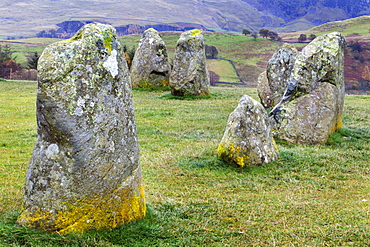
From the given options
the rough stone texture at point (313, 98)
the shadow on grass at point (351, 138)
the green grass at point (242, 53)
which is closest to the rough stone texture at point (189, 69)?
the rough stone texture at point (313, 98)

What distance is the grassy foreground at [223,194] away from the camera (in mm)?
5480

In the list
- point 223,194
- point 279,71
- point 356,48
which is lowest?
point 223,194

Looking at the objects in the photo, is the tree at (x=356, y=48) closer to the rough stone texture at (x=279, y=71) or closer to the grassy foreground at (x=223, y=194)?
the rough stone texture at (x=279, y=71)

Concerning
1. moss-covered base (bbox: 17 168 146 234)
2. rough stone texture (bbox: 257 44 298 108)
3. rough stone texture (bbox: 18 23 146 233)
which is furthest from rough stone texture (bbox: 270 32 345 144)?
rough stone texture (bbox: 18 23 146 233)

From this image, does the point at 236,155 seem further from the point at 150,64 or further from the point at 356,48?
the point at 356,48

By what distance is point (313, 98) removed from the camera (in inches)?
482

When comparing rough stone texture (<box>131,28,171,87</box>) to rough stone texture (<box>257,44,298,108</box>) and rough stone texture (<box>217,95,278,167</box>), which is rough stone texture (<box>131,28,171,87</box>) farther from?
rough stone texture (<box>217,95,278,167</box>)

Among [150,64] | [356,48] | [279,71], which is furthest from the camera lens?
[356,48]

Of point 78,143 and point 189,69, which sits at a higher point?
point 189,69

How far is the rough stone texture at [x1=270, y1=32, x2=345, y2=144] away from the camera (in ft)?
39.8

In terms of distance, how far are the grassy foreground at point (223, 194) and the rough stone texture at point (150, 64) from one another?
39.4 ft

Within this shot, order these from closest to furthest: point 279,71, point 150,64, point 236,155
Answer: point 236,155 < point 279,71 < point 150,64

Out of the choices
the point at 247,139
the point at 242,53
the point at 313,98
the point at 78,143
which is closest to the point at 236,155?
the point at 247,139

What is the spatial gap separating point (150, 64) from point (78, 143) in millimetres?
21388
